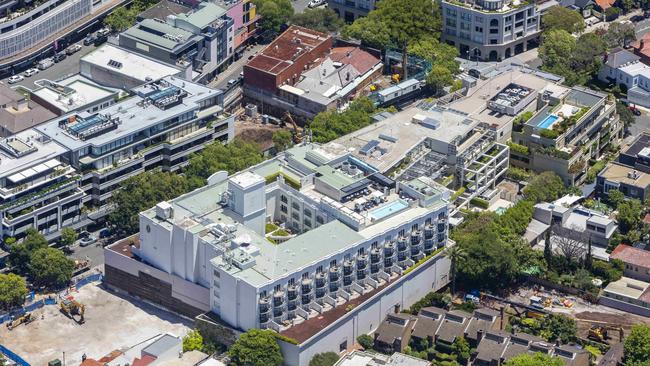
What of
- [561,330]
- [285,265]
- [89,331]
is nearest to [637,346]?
[561,330]

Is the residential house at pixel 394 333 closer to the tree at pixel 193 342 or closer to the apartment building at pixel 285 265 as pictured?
A: the apartment building at pixel 285 265

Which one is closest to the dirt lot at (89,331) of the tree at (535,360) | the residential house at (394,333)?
the residential house at (394,333)

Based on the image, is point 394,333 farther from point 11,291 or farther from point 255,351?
point 11,291

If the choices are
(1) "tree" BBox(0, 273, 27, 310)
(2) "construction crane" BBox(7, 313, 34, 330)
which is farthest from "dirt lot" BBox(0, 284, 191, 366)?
(1) "tree" BBox(0, 273, 27, 310)

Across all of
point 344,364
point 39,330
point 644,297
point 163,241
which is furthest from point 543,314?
point 39,330

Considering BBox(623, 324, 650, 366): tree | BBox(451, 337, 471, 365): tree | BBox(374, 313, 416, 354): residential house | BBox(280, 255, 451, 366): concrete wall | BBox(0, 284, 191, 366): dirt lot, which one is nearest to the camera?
BBox(280, 255, 451, 366): concrete wall

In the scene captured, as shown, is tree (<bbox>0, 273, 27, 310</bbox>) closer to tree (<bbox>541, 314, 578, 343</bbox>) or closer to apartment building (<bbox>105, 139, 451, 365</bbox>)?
apartment building (<bbox>105, 139, 451, 365</bbox>)
